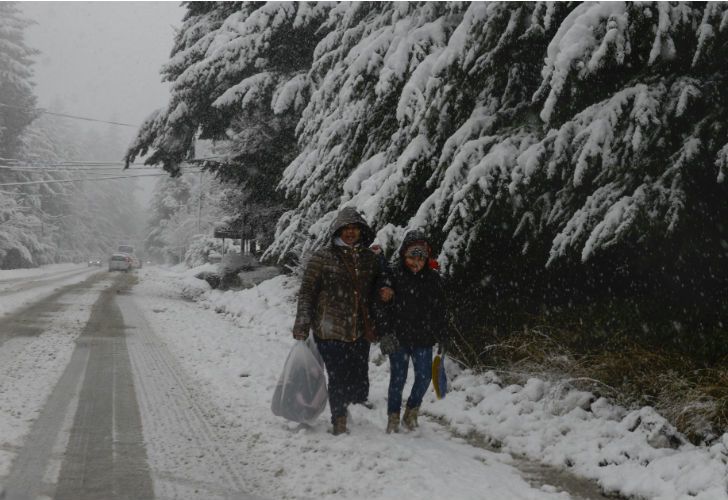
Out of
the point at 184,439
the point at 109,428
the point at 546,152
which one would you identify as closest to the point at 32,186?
the point at 109,428

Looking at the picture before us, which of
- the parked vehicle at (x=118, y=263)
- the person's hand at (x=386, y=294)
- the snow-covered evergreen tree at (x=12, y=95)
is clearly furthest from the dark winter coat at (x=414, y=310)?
the parked vehicle at (x=118, y=263)

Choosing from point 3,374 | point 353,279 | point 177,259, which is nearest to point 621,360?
point 353,279

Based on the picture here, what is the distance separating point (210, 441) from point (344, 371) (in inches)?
49.2

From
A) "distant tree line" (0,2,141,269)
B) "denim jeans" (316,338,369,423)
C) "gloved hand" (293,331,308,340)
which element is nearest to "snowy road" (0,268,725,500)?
"denim jeans" (316,338,369,423)

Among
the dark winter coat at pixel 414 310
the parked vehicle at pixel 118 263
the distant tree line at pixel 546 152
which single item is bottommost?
the parked vehicle at pixel 118 263

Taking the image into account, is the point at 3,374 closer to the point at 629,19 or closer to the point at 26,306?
the point at 629,19

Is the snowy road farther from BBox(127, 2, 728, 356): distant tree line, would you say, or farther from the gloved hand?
BBox(127, 2, 728, 356): distant tree line

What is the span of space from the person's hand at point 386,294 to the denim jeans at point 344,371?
459 millimetres

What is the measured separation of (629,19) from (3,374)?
7618 millimetres

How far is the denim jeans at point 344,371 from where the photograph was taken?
5.27 meters

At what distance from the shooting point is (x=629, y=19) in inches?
184

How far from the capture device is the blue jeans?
5418 millimetres

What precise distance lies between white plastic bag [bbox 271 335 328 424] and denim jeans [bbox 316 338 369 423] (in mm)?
119

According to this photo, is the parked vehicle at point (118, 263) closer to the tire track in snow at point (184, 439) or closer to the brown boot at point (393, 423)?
the tire track in snow at point (184, 439)
